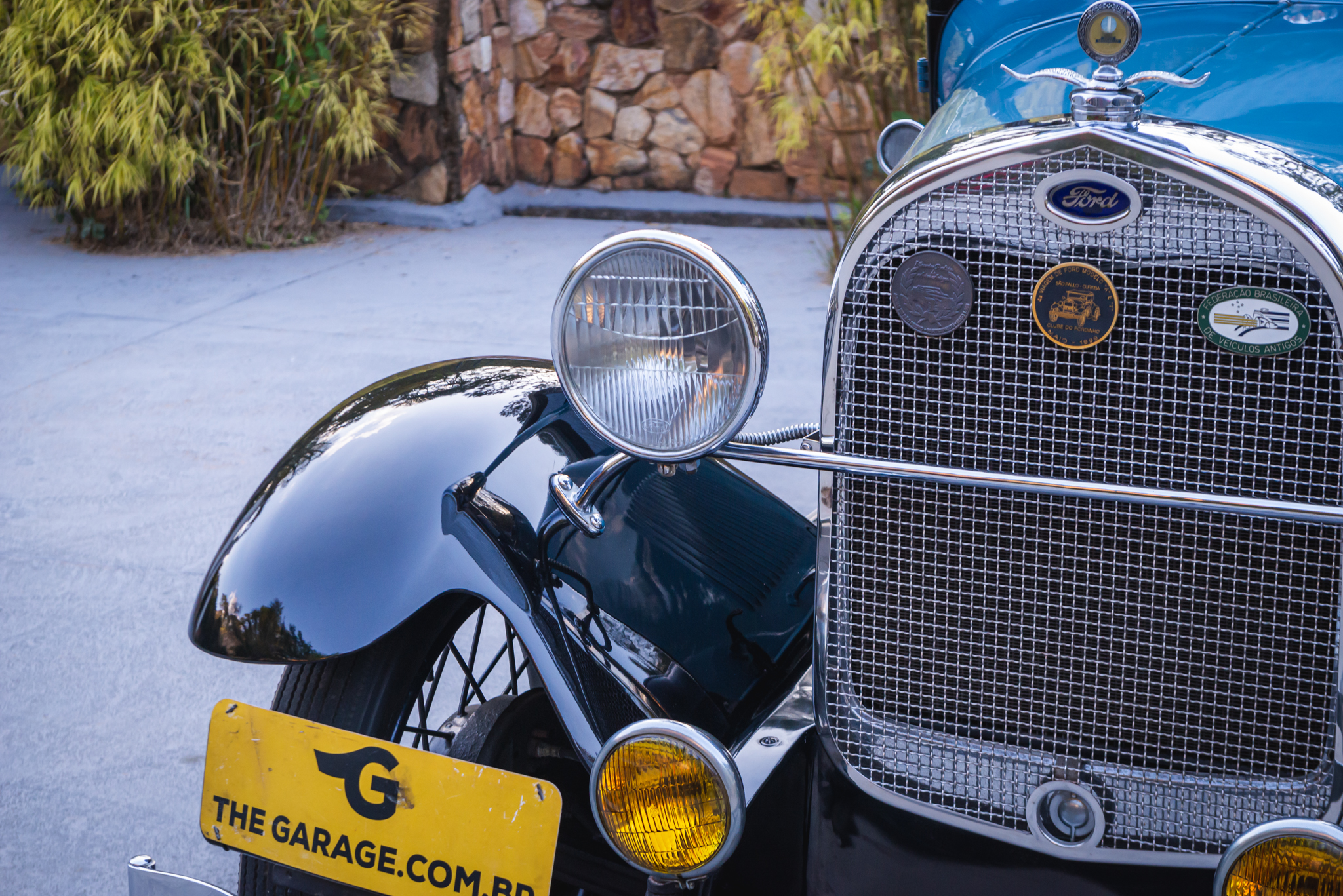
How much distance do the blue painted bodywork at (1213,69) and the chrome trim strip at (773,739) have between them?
71cm

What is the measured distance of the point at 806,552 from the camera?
1850 mm

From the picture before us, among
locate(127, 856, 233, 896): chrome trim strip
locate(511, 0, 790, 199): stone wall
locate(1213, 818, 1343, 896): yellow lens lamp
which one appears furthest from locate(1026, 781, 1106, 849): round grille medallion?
locate(511, 0, 790, 199): stone wall

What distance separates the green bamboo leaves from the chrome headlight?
5.23 m

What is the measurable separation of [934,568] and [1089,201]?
16.0 inches

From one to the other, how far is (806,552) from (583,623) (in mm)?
553

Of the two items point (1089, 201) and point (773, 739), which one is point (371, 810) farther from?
point (1089, 201)

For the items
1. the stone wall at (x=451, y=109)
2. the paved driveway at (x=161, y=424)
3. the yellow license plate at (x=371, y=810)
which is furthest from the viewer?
the stone wall at (x=451, y=109)

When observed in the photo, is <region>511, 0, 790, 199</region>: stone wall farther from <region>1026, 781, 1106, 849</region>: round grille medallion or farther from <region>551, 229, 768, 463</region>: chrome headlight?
<region>1026, 781, 1106, 849</region>: round grille medallion

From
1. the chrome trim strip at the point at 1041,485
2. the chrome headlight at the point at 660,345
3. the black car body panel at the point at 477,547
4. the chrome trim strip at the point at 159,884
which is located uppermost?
the chrome headlight at the point at 660,345

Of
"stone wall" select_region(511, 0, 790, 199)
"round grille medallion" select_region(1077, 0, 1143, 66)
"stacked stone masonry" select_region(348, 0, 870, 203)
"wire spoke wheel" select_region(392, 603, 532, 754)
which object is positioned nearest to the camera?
"round grille medallion" select_region(1077, 0, 1143, 66)

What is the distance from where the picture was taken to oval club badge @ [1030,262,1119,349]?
1.08 meters

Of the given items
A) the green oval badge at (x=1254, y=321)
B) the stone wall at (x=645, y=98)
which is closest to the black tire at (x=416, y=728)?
the green oval badge at (x=1254, y=321)

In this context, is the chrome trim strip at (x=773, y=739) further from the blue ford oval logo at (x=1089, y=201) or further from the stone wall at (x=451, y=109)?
the stone wall at (x=451, y=109)

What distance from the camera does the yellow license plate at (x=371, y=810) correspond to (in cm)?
124
